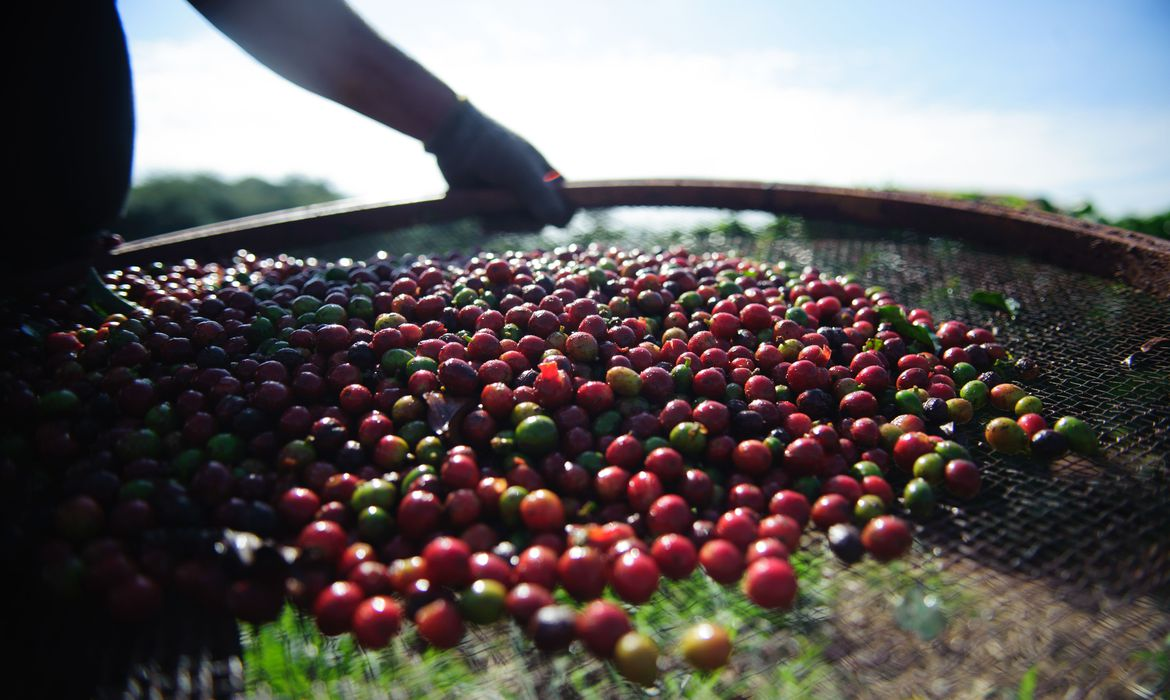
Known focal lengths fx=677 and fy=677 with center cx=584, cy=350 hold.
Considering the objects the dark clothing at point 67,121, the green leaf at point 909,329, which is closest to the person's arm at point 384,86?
the dark clothing at point 67,121

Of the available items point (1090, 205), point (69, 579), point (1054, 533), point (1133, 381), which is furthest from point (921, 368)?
point (1090, 205)

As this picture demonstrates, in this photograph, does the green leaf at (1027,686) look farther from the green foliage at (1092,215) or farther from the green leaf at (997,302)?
the green foliage at (1092,215)

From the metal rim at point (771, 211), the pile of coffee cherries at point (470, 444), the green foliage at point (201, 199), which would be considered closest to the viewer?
the pile of coffee cherries at point (470, 444)

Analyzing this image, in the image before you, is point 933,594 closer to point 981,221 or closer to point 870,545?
→ point 870,545

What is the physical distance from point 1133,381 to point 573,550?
225 centimetres

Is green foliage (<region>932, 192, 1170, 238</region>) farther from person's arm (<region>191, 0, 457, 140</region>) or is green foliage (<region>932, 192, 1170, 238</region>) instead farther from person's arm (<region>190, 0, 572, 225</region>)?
person's arm (<region>191, 0, 457, 140</region>)

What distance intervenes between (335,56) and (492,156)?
1.08 metres

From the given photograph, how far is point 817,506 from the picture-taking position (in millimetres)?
2010

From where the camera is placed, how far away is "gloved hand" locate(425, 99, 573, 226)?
4395 millimetres

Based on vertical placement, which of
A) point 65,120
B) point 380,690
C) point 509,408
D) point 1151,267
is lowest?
point 380,690

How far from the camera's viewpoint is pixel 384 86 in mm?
Answer: 4066

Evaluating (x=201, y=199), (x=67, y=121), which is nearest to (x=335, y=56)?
(x=67, y=121)

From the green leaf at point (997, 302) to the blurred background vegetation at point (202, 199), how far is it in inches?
381

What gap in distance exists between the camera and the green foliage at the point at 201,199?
391 inches
